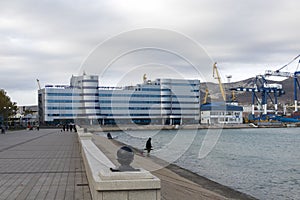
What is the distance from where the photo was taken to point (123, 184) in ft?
19.6

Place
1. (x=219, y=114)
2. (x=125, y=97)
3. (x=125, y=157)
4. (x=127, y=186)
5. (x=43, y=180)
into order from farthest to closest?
(x=219, y=114) < (x=125, y=97) < (x=43, y=180) < (x=125, y=157) < (x=127, y=186)

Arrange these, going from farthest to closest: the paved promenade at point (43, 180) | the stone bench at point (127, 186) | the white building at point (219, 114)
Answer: the white building at point (219, 114), the paved promenade at point (43, 180), the stone bench at point (127, 186)

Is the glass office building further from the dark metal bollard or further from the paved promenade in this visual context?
the dark metal bollard

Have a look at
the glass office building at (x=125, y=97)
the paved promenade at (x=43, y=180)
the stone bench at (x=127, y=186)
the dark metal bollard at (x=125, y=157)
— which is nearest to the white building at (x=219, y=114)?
the glass office building at (x=125, y=97)

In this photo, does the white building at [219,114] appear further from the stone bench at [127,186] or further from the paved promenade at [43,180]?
the stone bench at [127,186]

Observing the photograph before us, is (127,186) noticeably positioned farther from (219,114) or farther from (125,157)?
(219,114)

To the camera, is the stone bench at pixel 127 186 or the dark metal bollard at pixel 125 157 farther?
the dark metal bollard at pixel 125 157

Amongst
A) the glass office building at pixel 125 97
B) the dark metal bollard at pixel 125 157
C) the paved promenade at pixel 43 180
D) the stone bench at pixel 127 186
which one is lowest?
the paved promenade at pixel 43 180

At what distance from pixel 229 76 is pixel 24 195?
162m

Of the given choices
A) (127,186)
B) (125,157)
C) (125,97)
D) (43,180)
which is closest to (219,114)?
(125,97)

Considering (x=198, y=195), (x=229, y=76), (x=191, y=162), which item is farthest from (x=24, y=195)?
(x=229, y=76)

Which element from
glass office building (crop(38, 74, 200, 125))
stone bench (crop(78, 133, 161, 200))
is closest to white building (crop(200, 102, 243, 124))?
glass office building (crop(38, 74, 200, 125))

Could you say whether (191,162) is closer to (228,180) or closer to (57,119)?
(228,180)

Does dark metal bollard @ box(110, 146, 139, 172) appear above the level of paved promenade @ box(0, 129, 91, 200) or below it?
above
